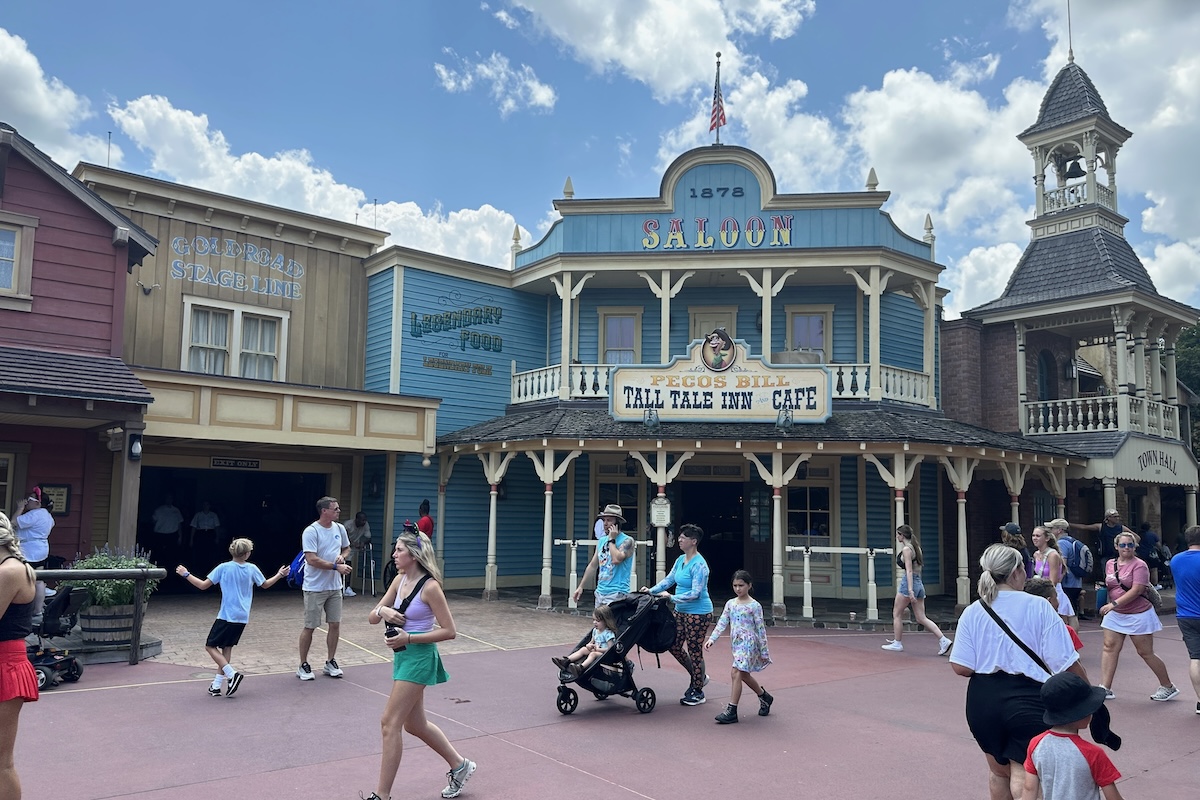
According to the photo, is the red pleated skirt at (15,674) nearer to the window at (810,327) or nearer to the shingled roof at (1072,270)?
the window at (810,327)

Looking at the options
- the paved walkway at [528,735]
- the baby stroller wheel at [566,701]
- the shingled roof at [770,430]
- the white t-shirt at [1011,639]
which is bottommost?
the paved walkway at [528,735]

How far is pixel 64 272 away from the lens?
42.7ft

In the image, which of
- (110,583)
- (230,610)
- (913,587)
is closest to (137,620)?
(110,583)

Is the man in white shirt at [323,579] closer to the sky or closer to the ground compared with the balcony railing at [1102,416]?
closer to the ground

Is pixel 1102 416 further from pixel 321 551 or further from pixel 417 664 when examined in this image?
pixel 417 664

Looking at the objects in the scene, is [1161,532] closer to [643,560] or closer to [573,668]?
[643,560]

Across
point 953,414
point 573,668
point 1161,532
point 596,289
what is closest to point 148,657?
point 573,668

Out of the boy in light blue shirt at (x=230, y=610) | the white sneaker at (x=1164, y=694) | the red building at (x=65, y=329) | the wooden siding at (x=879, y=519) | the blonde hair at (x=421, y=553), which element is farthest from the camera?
the wooden siding at (x=879, y=519)

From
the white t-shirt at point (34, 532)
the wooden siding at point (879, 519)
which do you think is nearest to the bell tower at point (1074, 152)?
the wooden siding at point (879, 519)

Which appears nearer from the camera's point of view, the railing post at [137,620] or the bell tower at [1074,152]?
the railing post at [137,620]

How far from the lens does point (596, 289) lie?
18797 millimetres

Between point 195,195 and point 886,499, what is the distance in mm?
14130

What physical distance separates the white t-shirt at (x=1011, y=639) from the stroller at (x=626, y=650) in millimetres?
3775

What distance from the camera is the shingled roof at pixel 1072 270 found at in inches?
754
